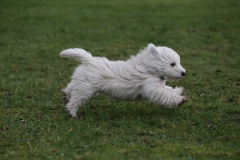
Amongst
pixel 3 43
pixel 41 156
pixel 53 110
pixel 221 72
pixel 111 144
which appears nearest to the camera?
pixel 41 156

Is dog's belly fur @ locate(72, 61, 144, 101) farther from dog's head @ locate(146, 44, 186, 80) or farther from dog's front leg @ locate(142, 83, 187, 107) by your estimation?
dog's head @ locate(146, 44, 186, 80)

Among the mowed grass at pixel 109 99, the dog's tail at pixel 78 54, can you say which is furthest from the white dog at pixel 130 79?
the mowed grass at pixel 109 99

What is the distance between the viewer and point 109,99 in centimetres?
902

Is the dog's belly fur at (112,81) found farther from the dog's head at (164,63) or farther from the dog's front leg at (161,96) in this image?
the dog's head at (164,63)

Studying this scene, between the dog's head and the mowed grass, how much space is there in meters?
0.80

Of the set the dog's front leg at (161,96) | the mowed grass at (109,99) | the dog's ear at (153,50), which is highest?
the dog's ear at (153,50)

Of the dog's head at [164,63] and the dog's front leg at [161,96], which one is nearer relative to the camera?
the dog's front leg at [161,96]

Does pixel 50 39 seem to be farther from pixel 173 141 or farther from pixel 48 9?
pixel 173 141

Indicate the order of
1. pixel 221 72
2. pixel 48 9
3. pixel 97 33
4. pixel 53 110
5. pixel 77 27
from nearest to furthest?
pixel 53 110 < pixel 221 72 < pixel 97 33 < pixel 77 27 < pixel 48 9

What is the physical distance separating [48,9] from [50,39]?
613 cm

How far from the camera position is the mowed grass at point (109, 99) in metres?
6.41

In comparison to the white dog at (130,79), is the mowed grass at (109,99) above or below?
below

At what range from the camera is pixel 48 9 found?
2095 cm

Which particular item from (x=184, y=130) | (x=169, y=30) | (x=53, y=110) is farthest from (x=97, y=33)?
(x=184, y=130)
